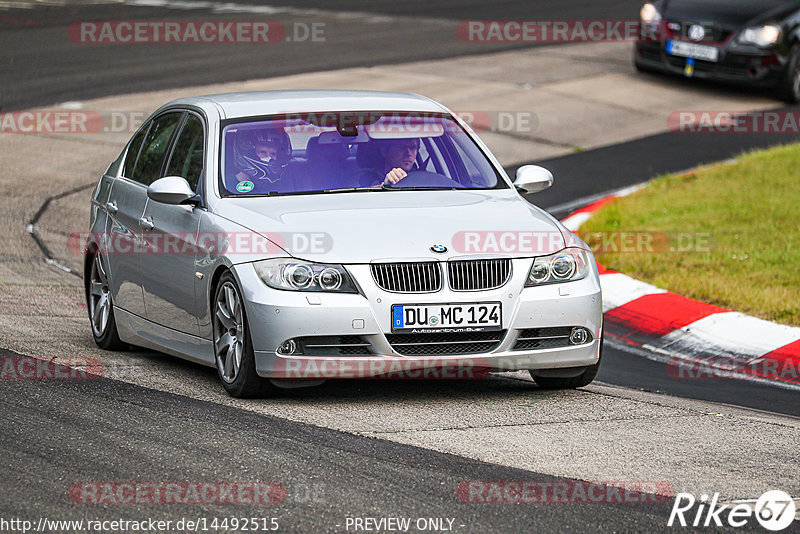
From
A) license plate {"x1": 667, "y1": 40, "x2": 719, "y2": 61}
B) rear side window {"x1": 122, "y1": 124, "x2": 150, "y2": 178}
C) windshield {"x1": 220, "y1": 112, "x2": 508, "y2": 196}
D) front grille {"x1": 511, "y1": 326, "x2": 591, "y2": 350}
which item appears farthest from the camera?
license plate {"x1": 667, "y1": 40, "x2": 719, "y2": 61}

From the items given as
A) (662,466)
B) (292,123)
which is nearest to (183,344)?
(292,123)

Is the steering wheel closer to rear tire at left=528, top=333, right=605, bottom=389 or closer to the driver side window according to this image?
rear tire at left=528, top=333, right=605, bottom=389

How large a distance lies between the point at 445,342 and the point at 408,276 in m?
0.37

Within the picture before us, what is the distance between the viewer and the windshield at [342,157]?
7863 millimetres

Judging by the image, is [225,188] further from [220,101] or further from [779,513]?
[779,513]

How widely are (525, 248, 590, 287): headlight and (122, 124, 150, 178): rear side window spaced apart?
9.99 ft

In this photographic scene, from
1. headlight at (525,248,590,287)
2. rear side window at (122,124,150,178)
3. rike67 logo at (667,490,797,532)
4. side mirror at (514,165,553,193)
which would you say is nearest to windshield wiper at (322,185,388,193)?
side mirror at (514,165,553,193)

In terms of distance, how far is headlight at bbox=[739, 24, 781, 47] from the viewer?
1962 centimetres

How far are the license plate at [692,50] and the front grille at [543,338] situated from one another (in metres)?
13.5

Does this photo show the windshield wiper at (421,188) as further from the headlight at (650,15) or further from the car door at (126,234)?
the headlight at (650,15)

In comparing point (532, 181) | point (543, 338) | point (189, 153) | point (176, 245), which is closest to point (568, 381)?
point (543, 338)

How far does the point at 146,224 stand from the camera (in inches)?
324

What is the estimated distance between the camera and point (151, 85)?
20.0m

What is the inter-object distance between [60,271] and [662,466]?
21.6 feet
